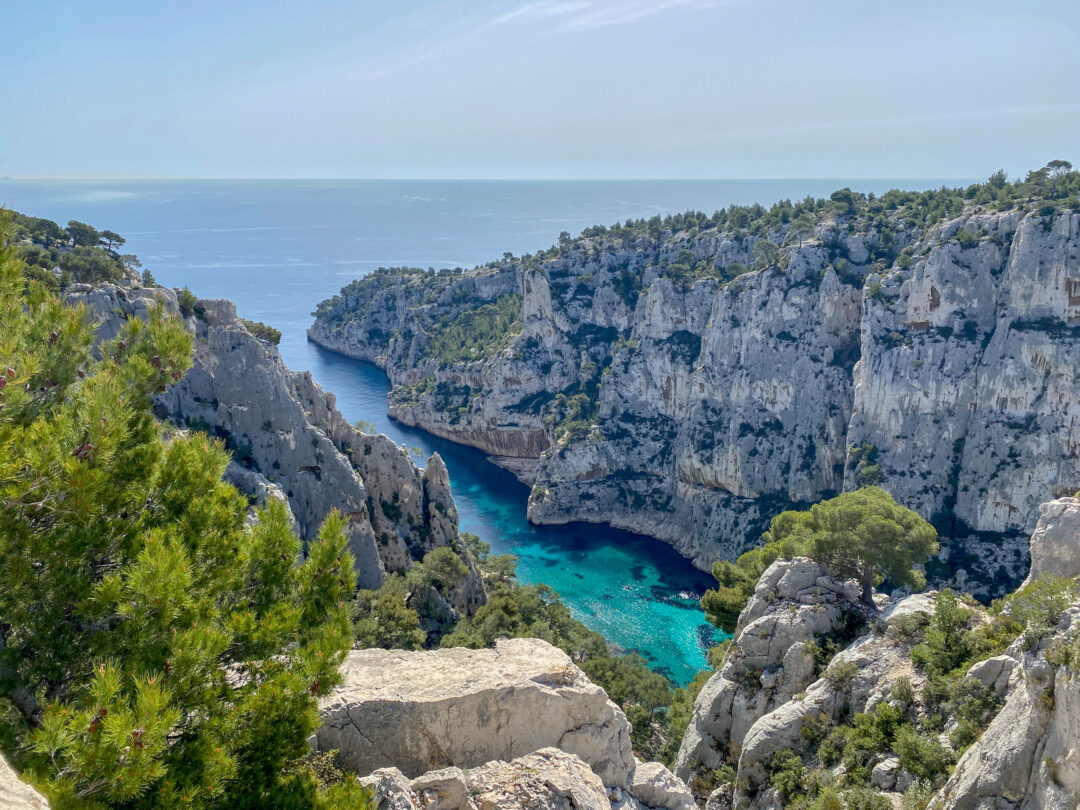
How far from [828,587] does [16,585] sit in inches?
914

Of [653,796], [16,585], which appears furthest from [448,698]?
[16,585]

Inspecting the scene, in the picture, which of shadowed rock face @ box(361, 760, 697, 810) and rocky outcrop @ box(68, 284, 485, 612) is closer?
shadowed rock face @ box(361, 760, 697, 810)

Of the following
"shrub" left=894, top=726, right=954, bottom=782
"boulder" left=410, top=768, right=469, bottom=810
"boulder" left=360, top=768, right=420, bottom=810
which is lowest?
"shrub" left=894, top=726, right=954, bottom=782

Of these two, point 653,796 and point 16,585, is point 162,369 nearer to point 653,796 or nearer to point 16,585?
point 16,585

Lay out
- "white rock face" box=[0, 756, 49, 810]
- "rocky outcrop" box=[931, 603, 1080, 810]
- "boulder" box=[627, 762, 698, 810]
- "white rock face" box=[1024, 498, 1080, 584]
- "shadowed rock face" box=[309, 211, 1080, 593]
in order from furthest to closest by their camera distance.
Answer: "shadowed rock face" box=[309, 211, 1080, 593]
"white rock face" box=[1024, 498, 1080, 584]
"boulder" box=[627, 762, 698, 810]
"rocky outcrop" box=[931, 603, 1080, 810]
"white rock face" box=[0, 756, 49, 810]

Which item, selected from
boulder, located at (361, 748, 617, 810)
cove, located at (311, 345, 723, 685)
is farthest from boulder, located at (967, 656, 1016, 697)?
cove, located at (311, 345, 723, 685)

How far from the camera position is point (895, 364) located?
53.7 meters

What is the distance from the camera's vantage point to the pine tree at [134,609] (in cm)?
709

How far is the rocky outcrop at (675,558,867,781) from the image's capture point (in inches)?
840

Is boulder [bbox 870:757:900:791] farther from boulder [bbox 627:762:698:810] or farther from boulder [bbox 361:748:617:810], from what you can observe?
boulder [bbox 361:748:617:810]

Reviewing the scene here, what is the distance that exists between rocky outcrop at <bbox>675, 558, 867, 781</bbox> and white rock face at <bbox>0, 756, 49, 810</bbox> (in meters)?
19.4

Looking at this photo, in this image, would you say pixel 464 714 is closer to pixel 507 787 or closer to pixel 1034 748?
pixel 507 787

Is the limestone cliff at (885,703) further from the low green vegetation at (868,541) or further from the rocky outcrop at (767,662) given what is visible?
the low green vegetation at (868,541)

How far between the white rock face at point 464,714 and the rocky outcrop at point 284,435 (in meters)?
18.5
